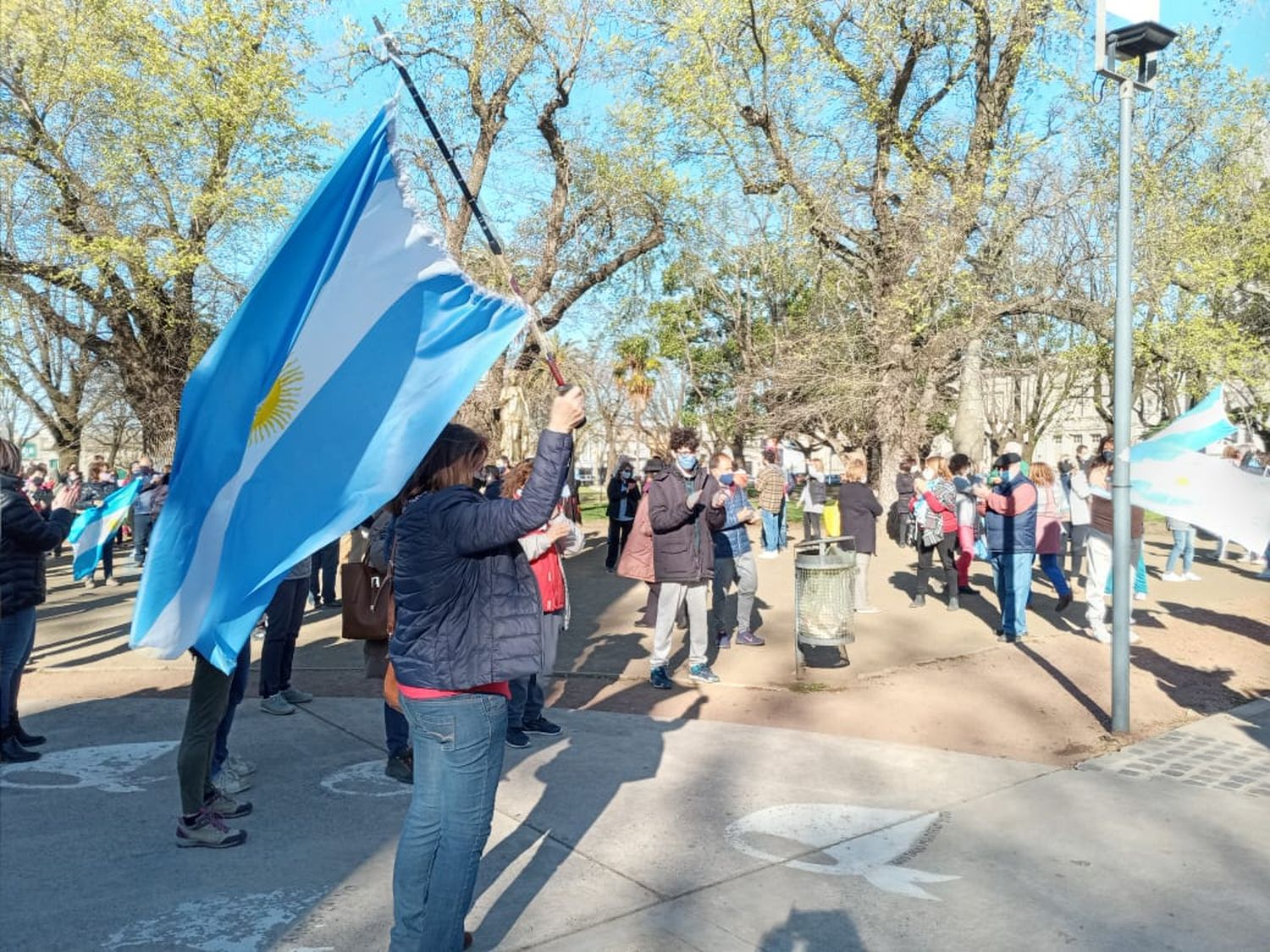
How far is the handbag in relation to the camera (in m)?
5.41

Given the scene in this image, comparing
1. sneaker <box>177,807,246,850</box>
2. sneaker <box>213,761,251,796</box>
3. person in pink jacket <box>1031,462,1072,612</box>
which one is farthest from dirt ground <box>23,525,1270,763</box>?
sneaker <box>177,807,246,850</box>

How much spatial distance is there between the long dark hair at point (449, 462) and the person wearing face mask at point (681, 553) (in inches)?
159

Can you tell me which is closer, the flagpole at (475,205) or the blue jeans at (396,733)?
the flagpole at (475,205)

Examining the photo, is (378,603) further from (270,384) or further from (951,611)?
(951,611)

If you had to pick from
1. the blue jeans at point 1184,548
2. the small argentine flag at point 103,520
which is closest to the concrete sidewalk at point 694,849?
the small argentine flag at point 103,520

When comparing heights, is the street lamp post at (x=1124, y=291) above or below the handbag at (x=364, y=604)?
above

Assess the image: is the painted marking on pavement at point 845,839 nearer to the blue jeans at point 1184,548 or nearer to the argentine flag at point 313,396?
the argentine flag at point 313,396

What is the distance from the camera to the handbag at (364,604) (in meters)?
5.41

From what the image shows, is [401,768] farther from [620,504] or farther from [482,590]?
[620,504]

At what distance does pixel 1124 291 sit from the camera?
627 centimetres

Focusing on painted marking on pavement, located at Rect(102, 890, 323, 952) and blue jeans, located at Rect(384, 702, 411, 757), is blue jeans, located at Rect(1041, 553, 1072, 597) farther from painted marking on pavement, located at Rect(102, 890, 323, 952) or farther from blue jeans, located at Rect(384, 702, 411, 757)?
painted marking on pavement, located at Rect(102, 890, 323, 952)

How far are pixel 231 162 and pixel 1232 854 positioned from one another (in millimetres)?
19402

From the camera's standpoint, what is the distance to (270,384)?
11.5ft

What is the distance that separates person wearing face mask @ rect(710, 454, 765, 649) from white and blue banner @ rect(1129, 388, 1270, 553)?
334 centimetres
